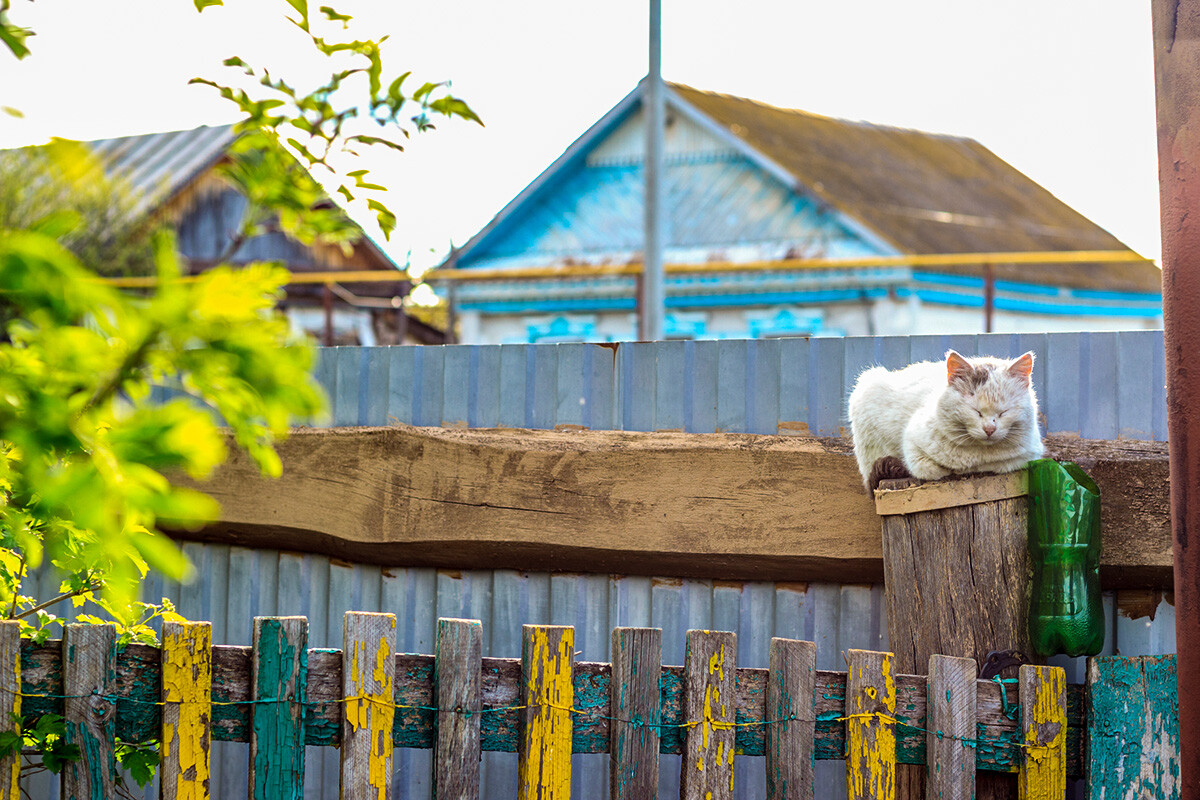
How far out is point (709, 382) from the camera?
3248 millimetres

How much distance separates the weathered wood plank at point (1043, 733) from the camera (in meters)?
2.56

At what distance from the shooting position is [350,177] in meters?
2.16

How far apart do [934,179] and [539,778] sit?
19096mm

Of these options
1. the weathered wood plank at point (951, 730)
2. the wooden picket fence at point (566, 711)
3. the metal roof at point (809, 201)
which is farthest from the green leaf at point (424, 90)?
the metal roof at point (809, 201)

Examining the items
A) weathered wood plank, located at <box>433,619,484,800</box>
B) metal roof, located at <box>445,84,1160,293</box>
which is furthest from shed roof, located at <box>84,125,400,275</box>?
weathered wood plank, located at <box>433,619,484,800</box>

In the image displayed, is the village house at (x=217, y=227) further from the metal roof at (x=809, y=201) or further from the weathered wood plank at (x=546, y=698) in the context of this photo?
the weathered wood plank at (x=546, y=698)

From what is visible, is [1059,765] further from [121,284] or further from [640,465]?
[121,284]

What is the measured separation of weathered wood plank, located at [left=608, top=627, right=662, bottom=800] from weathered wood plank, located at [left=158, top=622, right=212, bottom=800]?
3.32ft

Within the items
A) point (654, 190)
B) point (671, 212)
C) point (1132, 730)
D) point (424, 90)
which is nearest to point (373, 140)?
point (424, 90)

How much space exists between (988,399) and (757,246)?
13702mm

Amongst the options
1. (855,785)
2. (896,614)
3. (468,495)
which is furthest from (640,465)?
(855,785)

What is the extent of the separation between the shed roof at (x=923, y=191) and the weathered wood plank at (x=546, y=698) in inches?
501

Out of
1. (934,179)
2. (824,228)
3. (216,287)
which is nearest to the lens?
(216,287)

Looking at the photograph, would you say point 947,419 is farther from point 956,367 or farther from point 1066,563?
point 1066,563
